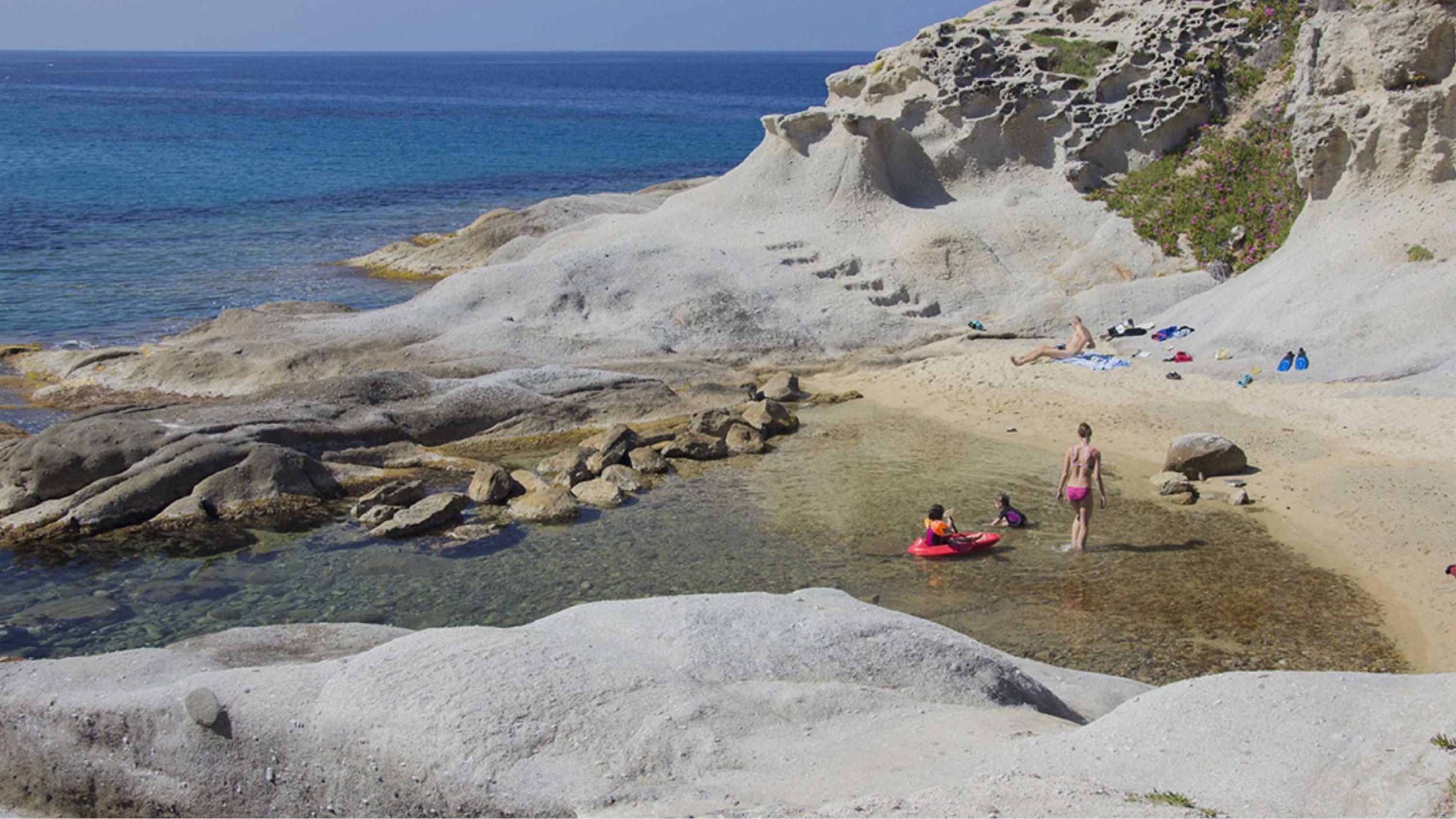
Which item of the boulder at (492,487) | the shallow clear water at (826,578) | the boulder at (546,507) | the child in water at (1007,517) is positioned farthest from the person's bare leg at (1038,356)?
the boulder at (492,487)

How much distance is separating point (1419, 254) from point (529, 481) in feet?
43.9

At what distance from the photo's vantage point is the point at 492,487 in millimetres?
15703

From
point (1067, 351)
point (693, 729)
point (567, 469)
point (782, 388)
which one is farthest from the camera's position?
point (1067, 351)

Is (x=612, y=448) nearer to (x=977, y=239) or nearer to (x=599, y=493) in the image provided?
(x=599, y=493)

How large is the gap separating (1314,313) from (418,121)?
69701 mm

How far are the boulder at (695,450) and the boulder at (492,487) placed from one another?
2469 millimetres

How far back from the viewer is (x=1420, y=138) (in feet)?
62.3

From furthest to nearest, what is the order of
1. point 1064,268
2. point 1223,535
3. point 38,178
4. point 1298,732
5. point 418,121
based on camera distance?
1. point 418,121
2. point 38,178
3. point 1064,268
4. point 1223,535
5. point 1298,732

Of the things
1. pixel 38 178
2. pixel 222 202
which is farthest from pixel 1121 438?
pixel 38 178

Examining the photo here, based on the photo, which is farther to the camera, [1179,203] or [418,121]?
[418,121]

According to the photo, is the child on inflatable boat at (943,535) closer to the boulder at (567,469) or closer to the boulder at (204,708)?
the boulder at (567,469)

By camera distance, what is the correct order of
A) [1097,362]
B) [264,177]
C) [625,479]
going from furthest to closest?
1. [264,177]
2. [1097,362]
3. [625,479]

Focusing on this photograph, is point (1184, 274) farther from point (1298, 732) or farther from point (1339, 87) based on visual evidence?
point (1298, 732)

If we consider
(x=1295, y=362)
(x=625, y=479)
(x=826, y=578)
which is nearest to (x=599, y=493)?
(x=625, y=479)
